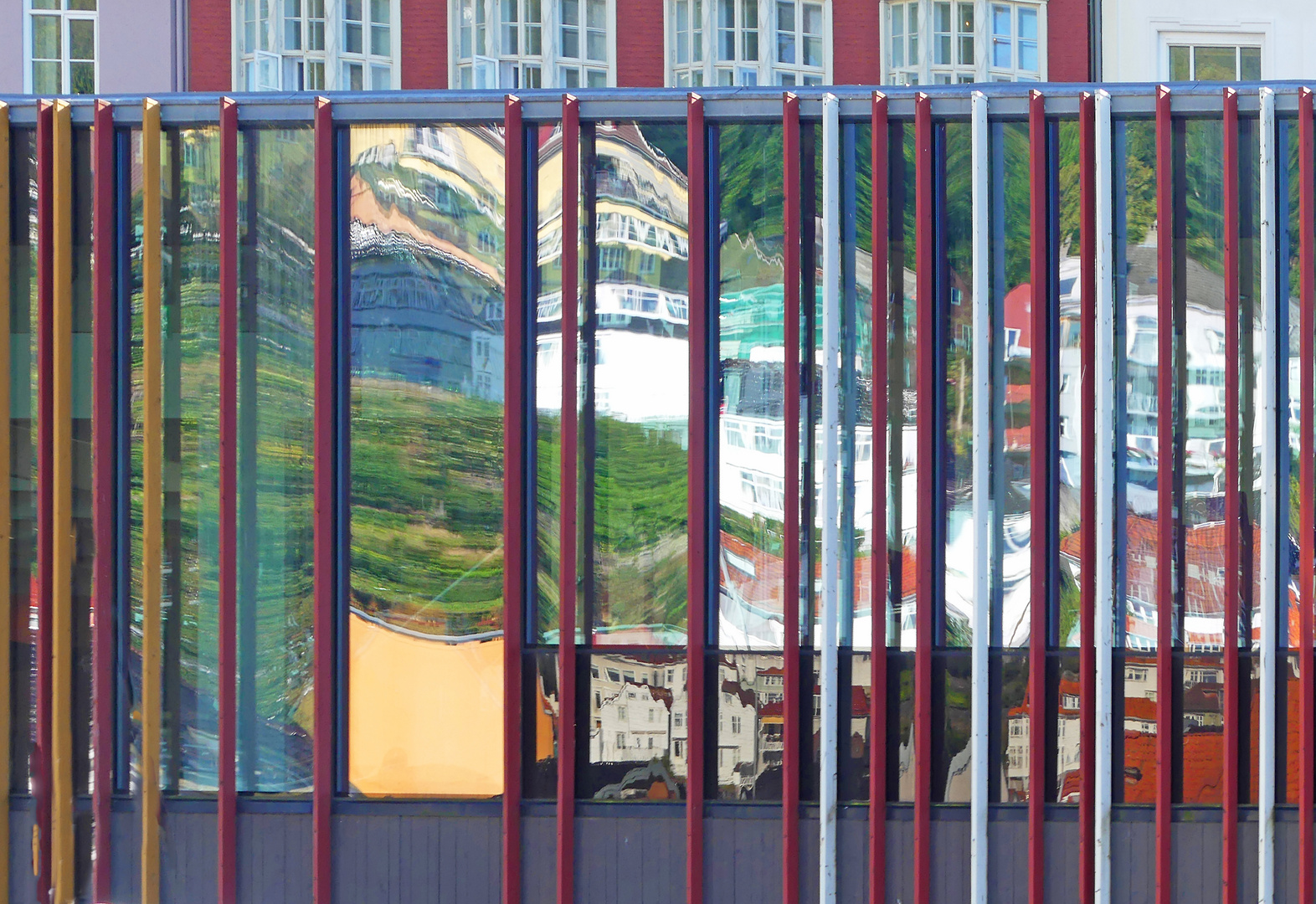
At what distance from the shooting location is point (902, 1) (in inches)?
443

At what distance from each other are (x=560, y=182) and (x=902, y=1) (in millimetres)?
6843

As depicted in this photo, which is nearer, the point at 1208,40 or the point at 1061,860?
the point at 1061,860

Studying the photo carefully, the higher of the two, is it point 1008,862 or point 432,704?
point 432,704

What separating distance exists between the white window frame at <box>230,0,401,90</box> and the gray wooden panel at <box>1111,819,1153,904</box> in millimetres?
9544

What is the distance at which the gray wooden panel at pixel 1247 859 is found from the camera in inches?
241

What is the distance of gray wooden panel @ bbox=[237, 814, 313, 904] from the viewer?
6246mm

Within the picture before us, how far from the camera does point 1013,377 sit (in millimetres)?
6133

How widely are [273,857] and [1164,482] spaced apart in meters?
5.69

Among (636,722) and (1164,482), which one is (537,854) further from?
(1164,482)

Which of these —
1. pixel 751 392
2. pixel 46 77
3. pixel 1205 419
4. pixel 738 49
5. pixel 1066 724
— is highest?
pixel 738 49

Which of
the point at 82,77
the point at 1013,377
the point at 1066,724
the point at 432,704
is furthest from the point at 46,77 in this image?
the point at 1066,724

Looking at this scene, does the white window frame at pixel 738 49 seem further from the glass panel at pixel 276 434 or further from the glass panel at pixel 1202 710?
the glass panel at pixel 1202 710

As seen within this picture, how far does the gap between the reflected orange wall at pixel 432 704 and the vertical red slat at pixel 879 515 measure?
221 centimetres

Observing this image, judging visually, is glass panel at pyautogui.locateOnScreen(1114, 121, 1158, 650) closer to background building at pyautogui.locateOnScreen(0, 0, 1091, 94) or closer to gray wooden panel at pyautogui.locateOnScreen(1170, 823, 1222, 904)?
gray wooden panel at pyautogui.locateOnScreen(1170, 823, 1222, 904)
